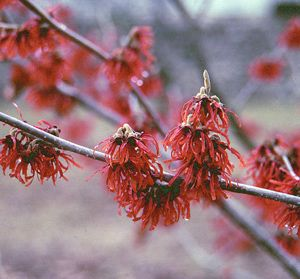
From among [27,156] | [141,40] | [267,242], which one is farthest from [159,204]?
[267,242]

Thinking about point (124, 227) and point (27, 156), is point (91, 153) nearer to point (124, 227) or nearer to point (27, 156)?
point (27, 156)

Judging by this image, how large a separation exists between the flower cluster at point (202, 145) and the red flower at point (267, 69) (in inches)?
100

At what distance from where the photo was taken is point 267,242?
2.52m

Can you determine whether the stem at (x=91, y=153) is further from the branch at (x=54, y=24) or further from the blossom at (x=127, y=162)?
the branch at (x=54, y=24)

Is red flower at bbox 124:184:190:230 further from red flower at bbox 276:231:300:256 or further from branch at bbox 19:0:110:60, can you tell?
red flower at bbox 276:231:300:256

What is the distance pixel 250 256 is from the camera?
224 inches

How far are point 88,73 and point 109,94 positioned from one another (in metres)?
0.90

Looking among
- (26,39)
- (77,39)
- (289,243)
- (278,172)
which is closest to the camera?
(278,172)

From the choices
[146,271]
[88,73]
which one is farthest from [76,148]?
[146,271]

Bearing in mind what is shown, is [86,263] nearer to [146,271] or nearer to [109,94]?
[146,271]

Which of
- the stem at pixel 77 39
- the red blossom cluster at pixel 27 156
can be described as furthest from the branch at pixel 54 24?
the red blossom cluster at pixel 27 156

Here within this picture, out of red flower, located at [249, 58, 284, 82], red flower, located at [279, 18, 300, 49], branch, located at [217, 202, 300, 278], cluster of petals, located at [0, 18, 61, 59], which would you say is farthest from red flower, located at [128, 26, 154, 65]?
red flower, located at [249, 58, 284, 82]

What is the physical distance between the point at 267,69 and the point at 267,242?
1.58 m

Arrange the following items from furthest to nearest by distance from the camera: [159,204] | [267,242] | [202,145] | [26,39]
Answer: [267,242], [26,39], [159,204], [202,145]
